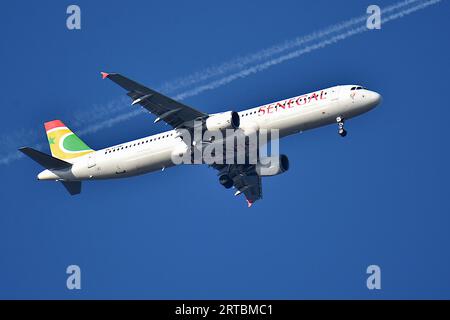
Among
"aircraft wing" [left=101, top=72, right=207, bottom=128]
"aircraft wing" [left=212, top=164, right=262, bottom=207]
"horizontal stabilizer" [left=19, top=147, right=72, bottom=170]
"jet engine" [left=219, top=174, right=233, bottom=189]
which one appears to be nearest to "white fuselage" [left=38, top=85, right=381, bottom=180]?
"aircraft wing" [left=101, top=72, right=207, bottom=128]

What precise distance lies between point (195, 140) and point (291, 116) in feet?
24.9

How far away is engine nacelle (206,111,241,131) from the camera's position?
65.4 m

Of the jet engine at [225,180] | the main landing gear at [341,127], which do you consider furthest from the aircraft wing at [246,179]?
the main landing gear at [341,127]

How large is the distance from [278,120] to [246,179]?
1278 centimetres

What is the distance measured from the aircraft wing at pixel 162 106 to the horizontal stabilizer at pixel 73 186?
35.1 feet

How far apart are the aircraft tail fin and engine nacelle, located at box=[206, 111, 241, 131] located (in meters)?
13.3

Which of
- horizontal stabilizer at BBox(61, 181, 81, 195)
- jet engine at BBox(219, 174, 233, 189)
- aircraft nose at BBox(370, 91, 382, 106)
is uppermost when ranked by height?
aircraft nose at BBox(370, 91, 382, 106)

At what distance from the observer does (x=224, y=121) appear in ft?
215

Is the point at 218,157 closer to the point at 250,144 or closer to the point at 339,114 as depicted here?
the point at 250,144

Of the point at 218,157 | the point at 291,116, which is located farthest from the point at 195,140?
the point at 291,116

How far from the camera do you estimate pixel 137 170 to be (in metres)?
70.6

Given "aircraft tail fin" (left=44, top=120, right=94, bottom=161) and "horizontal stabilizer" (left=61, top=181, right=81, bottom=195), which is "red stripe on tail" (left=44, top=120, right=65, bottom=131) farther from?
"horizontal stabilizer" (left=61, top=181, right=81, bottom=195)

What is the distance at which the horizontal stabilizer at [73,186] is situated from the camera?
74312 millimetres

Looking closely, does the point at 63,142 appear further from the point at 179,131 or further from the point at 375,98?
the point at 375,98
